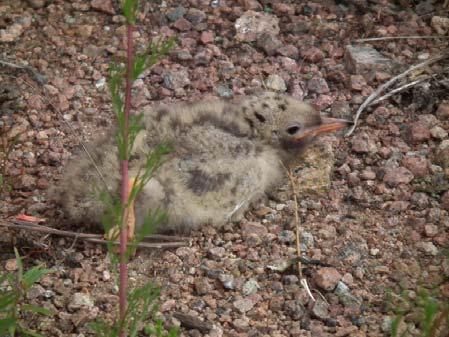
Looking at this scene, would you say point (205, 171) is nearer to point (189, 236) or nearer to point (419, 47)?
point (189, 236)

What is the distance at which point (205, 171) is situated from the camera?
4.43 metres

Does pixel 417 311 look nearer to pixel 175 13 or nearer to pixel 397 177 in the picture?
pixel 397 177

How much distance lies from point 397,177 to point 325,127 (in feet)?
1.51

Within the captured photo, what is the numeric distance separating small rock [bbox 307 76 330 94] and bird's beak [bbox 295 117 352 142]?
1.40 ft

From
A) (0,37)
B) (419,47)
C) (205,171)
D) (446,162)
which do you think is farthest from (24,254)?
(419,47)

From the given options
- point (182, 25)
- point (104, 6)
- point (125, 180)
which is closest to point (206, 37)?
point (182, 25)

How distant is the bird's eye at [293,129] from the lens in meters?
4.79

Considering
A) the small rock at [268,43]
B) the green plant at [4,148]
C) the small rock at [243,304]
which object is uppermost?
the small rock at [268,43]

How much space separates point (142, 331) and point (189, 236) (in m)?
0.72

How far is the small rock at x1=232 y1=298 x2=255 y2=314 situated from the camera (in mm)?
4004

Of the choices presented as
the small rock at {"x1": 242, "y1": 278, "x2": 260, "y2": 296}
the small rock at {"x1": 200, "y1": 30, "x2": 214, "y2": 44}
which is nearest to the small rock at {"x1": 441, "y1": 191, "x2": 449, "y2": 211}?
the small rock at {"x1": 242, "y1": 278, "x2": 260, "y2": 296}

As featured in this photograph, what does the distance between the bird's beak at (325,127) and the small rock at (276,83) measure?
0.49 m

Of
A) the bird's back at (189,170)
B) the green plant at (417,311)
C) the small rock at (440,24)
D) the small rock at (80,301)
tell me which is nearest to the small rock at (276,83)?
the bird's back at (189,170)

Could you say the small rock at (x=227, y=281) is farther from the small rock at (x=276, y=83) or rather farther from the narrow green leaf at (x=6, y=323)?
the small rock at (x=276, y=83)
